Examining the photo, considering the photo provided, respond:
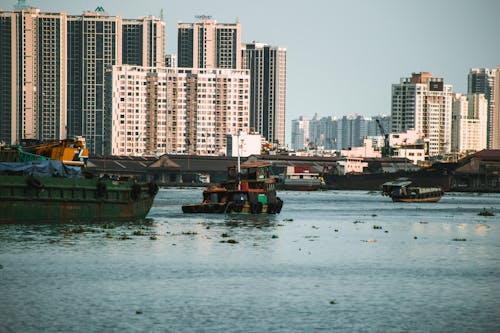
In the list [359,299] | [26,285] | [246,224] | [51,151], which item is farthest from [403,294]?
[51,151]

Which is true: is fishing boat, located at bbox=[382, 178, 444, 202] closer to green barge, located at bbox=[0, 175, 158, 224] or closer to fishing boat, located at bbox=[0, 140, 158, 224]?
fishing boat, located at bbox=[0, 140, 158, 224]

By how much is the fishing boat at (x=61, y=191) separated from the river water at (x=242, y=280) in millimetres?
1750

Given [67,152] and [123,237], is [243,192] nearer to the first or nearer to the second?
[67,152]

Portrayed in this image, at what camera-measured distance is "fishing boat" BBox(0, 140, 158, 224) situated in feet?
232

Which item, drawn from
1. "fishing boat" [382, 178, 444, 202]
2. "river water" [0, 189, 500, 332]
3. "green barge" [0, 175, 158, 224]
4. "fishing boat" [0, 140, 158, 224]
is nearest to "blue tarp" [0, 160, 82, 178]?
"fishing boat" [0, 140, 158, 224]

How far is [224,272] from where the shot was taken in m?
50.1

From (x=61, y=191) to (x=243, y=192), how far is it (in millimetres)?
23925

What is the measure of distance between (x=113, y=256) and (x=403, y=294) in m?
18.4

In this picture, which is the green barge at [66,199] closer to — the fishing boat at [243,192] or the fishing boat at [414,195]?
the fishing boat at [243,192]

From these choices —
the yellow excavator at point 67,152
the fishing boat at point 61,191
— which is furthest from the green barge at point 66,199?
the yellow excavator at point 67,152

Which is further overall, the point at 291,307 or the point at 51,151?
the point at 51,151

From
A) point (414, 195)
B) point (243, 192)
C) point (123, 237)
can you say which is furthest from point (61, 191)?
point (414, 195)

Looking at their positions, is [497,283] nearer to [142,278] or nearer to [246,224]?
[142,278]

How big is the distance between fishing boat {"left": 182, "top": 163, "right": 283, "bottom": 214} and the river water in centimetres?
1380
